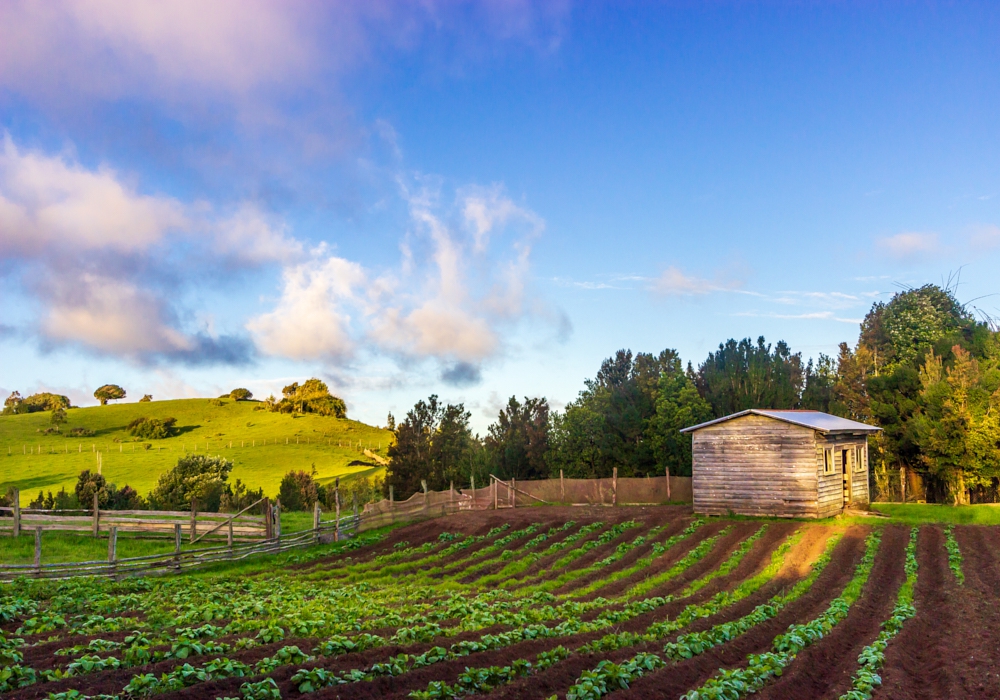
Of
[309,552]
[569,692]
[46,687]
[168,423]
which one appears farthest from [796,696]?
[168,423]

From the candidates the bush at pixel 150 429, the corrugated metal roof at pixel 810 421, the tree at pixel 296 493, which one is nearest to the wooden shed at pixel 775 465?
the corrugated metal roof at pixel 810 421

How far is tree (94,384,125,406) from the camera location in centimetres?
12125

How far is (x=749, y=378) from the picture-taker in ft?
158

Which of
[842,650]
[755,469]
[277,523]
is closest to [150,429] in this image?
[277,523]

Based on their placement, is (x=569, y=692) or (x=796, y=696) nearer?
(x=569, y=692)

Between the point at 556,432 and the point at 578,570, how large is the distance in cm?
2838

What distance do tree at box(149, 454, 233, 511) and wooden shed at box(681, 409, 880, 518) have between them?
29297 mm

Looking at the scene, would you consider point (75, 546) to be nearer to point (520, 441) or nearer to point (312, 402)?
point (520, 441)

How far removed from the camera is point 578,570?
2309cm

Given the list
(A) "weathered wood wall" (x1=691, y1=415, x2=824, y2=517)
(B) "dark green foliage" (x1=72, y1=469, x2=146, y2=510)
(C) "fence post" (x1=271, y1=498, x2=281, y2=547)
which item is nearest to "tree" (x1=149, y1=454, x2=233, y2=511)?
(B) "dark green foliage" (x1=72, y1=469, x2=146, y2=510)

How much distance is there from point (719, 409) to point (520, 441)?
14101 mm

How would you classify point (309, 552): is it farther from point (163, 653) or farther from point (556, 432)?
point (556, 432)

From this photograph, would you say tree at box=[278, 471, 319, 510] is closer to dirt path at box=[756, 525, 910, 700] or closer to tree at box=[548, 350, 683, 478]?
tree at box=[548, 350, 683, 478]

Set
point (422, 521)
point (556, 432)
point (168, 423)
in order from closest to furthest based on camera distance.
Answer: point (422, 521) < point (556, 432) < point (168, 423)
